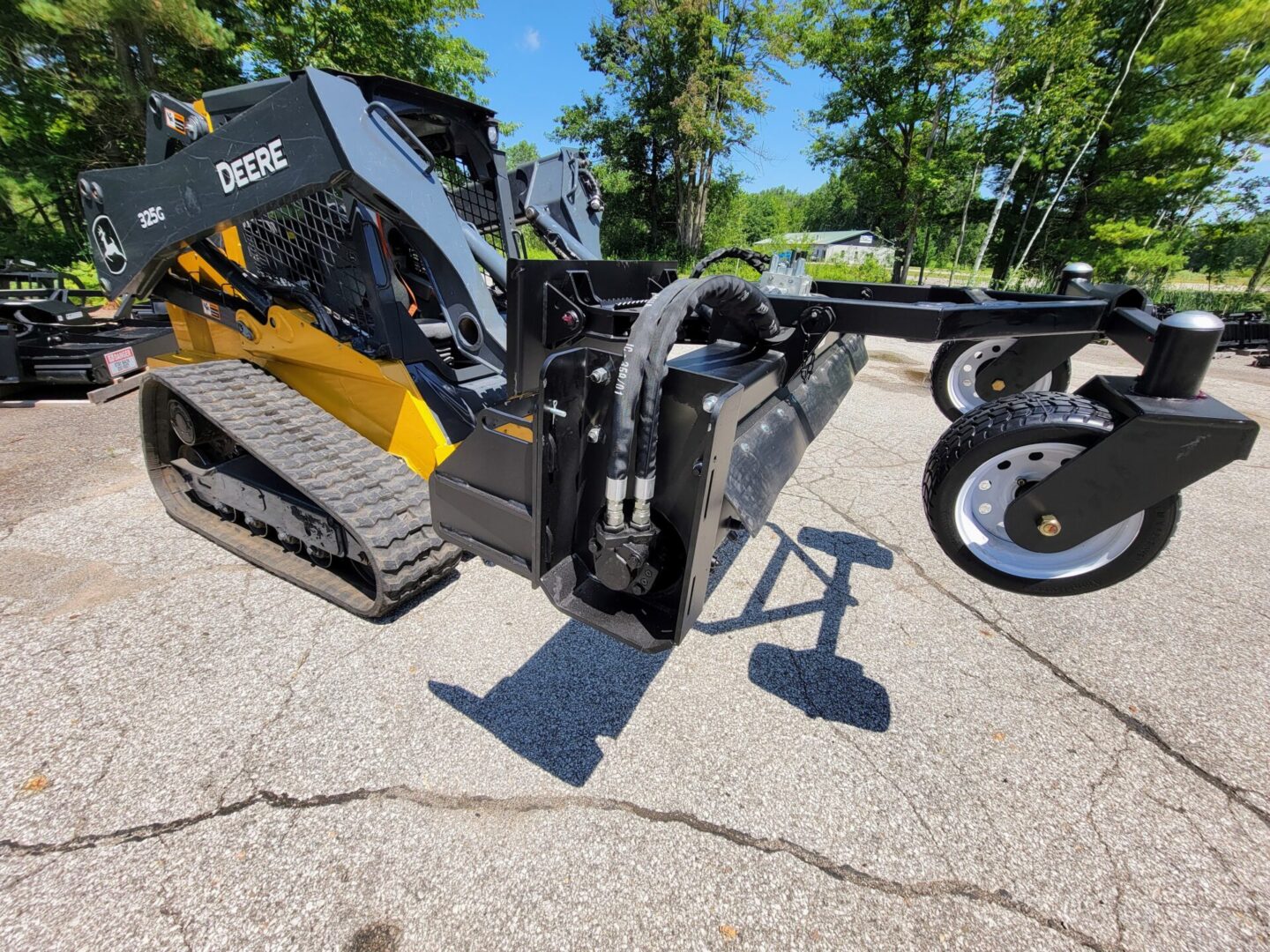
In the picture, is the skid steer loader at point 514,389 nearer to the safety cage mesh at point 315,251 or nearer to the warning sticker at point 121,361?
the safety cage mesh at point 315,251

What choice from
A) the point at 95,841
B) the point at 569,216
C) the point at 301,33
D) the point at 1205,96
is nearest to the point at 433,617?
the point at 95,841

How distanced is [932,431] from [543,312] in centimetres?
521

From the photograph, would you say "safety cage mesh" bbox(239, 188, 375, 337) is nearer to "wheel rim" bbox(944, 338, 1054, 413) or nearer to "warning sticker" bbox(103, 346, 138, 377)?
"wheel rim" bbox(944, 338, 1054, 413)

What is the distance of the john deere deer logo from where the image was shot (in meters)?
2.66

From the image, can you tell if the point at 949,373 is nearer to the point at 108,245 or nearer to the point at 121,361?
the point at 108,245

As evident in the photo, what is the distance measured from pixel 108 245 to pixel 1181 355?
169 inches

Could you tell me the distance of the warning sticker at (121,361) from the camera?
558cm

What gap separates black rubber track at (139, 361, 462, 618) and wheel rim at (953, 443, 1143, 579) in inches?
80.2

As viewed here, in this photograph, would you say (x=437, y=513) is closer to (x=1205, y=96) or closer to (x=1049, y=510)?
(x=1049, y=510)

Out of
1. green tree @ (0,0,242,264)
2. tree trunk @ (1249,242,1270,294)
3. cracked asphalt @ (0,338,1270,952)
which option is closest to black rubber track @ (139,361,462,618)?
cracked asphalt @ (0,338,1270,952)

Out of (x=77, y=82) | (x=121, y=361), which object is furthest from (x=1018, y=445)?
(x=77, y=82)

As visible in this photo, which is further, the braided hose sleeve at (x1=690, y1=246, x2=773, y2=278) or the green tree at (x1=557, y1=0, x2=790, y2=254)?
the green tree at (x1=557, y1=0, x2=790, y2=254)

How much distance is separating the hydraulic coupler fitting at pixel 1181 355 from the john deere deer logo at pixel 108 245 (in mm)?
4055

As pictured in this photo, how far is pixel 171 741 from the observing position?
191cm
